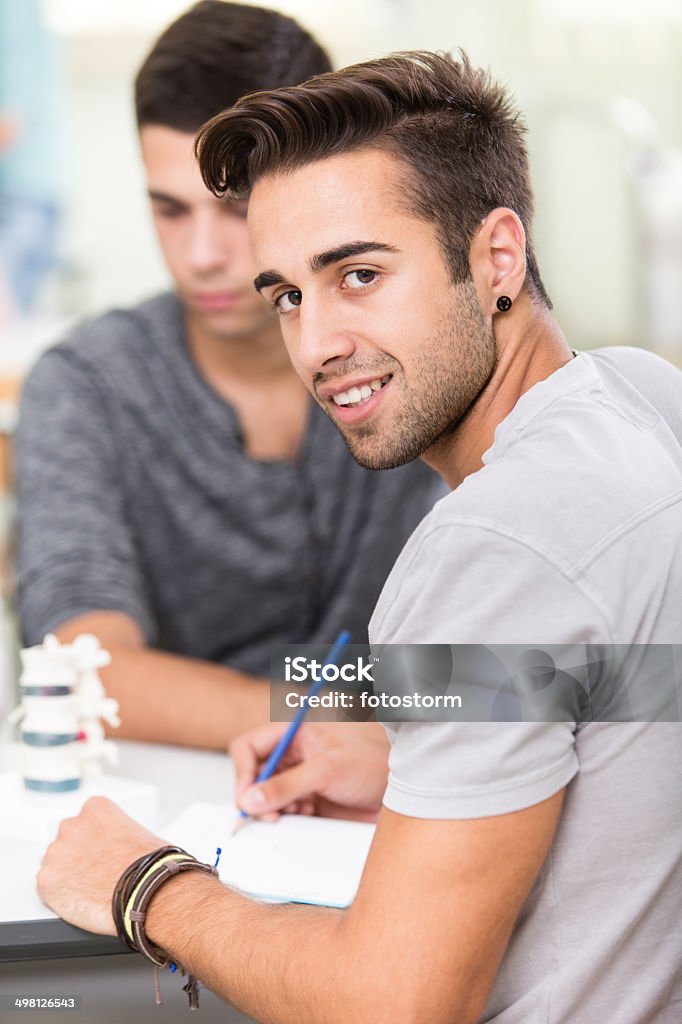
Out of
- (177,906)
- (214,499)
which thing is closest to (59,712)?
(177,906)

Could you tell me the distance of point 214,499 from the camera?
5.39ft

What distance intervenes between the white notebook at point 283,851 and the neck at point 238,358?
74cm

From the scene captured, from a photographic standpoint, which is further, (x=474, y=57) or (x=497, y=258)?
(x=474, y=57)

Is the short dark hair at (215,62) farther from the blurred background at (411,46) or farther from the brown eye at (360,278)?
the blurred background at (411,46)

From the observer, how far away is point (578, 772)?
74cm

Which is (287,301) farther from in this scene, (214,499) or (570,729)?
(214,499)

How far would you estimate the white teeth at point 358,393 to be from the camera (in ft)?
3.12

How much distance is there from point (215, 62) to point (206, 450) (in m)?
0.49

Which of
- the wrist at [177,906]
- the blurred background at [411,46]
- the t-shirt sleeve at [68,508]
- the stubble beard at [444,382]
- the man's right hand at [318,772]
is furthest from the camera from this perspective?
the blurred background at [411,46]

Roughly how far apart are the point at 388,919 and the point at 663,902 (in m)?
0.19

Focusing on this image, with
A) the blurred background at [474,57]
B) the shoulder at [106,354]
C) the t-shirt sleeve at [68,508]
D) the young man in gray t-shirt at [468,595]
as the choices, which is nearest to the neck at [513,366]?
the young man in gray t-shirt at [468,595]

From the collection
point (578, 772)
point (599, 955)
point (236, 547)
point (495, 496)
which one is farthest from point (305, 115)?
point (236, 547)

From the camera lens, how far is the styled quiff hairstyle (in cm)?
93

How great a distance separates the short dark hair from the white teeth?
0.65m
